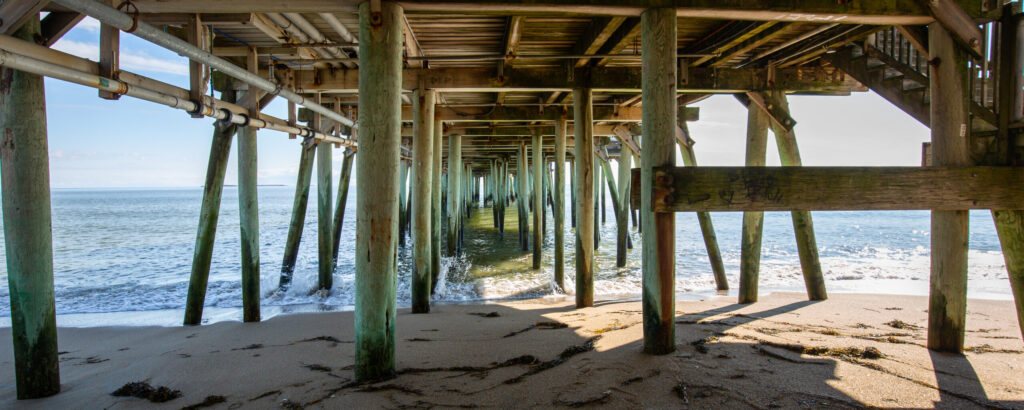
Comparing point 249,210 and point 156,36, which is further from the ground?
point 156,36

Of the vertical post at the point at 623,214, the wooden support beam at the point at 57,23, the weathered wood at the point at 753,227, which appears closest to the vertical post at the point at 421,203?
the wooden support beam at the point at 57,23

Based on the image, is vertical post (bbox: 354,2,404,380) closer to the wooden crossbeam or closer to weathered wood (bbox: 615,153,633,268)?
the wooden crossbeam

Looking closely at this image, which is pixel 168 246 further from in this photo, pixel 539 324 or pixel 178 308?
pixel 539 324

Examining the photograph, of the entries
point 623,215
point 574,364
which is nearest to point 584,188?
point 574,364

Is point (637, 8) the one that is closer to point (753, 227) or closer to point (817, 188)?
point (817, 188)

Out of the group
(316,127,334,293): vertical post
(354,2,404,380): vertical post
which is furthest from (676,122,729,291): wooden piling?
(316,127,334,293): vertical post

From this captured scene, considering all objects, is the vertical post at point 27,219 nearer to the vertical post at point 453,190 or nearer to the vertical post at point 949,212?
the vertical post at point 949,212

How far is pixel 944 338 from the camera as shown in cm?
369

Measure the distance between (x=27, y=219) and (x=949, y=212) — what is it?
6.73m

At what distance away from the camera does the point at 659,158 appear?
3.50 meters

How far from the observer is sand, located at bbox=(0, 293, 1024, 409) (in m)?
2.92

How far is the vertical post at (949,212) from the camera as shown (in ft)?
11.8

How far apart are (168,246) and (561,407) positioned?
1979 centimetres

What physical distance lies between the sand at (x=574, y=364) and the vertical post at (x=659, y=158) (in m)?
0.30
